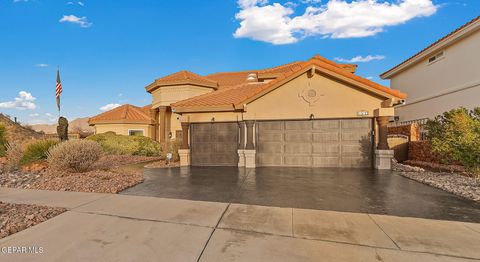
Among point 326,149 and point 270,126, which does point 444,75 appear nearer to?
point 326,149

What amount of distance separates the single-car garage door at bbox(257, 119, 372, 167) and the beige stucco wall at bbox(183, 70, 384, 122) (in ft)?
1.45

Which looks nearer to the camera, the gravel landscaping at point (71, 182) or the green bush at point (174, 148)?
the gravel landscaping at point (71, 182)

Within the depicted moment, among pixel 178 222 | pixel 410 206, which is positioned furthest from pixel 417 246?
pixel 178 222

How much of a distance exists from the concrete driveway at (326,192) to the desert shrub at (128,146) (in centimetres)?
946

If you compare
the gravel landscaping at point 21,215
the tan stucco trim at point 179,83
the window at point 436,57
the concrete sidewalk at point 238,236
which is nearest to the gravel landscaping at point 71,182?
the gravel landscaping at point 21,215

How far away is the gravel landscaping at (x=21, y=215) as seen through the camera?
4177 millimetres

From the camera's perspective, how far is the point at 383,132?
10508 millimetres

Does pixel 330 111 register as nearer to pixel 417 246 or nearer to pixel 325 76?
pixel 325 76

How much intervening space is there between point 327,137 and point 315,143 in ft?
2.17

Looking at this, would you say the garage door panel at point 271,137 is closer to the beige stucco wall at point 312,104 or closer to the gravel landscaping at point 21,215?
the beige stucco wall at point 312,104

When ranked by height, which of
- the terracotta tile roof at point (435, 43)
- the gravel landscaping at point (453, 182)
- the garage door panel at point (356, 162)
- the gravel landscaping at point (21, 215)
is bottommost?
the gravel landscaping at point (21, 215)

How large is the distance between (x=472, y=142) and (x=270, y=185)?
22.3 ft

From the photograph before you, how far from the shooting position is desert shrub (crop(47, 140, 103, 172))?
Answer: 9023mm

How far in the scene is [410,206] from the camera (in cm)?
550
